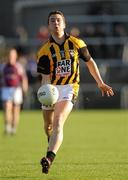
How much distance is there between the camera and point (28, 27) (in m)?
35.1

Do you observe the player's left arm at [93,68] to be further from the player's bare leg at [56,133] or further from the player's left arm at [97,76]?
the player's bare leg at [56,133]

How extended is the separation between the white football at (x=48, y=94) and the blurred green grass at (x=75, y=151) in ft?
3.30

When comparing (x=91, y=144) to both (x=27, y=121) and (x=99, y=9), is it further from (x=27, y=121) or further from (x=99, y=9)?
(x=99, y=9)

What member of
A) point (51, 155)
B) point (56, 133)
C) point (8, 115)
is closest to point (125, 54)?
point (8, 115)

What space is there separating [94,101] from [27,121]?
21.0 feet

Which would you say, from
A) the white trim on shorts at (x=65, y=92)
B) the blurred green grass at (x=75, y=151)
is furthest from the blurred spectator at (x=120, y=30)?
the white trim on shorts at (x=65, y=92)

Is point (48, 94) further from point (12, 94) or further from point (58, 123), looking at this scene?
point (12, 94)

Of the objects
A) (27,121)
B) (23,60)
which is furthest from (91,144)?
(23,60)

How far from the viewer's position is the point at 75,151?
14.7 metres

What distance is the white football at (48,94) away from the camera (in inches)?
410

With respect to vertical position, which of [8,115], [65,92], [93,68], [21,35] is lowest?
[8,115]

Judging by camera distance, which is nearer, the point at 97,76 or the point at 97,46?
the point at 97,76

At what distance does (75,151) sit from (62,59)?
412 centimetres

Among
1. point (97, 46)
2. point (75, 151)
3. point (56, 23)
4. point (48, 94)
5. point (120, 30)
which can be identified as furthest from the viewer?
point (120, 30)
